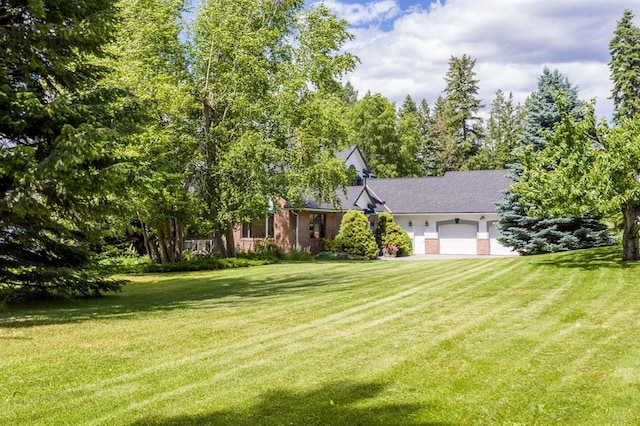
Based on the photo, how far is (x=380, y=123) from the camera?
51250 mm

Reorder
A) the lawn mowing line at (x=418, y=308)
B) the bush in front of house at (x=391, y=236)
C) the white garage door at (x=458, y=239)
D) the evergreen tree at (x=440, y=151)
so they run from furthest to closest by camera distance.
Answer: the evergreen tree at (x=440, y=151), the white garage door at (x=458, y=239), the bush in front of house at (x=391, y=236), the lawn mowing line at (x=418, y=308)

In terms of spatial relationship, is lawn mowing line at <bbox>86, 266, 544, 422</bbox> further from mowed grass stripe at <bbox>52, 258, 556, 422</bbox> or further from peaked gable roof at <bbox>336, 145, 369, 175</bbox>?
peaked gable roof at <bbox>336, 145, 369, 175</bbox>

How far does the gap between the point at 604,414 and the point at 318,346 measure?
365 cm

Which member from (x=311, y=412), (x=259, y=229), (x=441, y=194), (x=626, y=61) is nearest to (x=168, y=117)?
(x=259, y=229)

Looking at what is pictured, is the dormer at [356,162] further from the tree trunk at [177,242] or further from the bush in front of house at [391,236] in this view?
the tree trunk at [177,242]

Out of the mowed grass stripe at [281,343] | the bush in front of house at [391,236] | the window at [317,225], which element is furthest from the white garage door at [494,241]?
the mowed grass stripe at [281,343]

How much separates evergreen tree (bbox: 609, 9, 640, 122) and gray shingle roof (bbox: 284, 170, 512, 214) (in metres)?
18.1

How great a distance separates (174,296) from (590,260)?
13.8 metres

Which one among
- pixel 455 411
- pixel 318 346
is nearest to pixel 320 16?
pixel 318 346

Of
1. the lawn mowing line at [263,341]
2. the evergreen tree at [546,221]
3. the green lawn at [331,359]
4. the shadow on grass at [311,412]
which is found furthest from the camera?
the evergreen tree at [546,221]

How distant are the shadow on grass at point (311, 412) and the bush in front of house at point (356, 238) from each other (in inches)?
971

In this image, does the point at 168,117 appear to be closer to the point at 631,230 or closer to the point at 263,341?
the point at 263,341

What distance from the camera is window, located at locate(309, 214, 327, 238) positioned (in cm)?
3162

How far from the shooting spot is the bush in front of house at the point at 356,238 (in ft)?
99.2
